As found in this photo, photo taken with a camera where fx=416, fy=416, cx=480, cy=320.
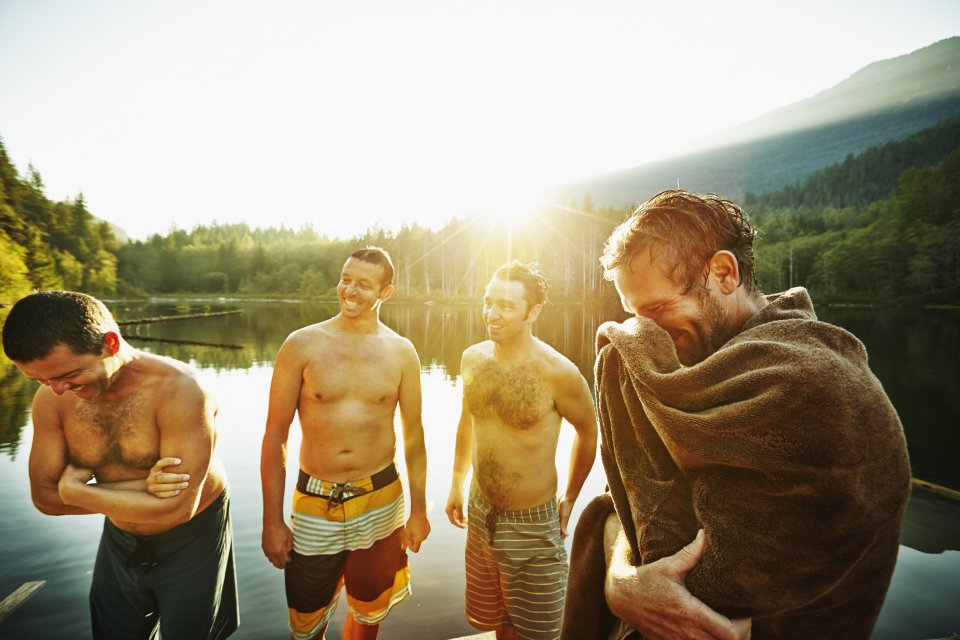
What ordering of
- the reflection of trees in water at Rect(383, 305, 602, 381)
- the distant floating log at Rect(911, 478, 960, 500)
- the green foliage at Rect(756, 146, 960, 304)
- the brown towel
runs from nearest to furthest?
the brown towel < the distant floating log at Rect(911, 478, 960, 500) < the reflection of trees in water at Rect(383, 305, 602, 381) < the green foliage at Rect(756, 146, 960, 304)

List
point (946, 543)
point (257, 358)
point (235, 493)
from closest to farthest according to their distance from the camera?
1. point (946, 543)
2. point (235, 493)
3. point (257, 358)

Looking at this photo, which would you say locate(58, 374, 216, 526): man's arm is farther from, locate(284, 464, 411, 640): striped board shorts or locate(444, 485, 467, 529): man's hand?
locate(444, 485, 467, 529): man's hand

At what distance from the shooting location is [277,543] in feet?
10.8

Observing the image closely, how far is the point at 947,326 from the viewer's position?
42.1m

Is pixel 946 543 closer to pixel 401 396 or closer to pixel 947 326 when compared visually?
pixel 401 396

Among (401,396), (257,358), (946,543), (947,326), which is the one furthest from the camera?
(947,326)

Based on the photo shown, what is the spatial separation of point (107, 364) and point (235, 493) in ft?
26.4

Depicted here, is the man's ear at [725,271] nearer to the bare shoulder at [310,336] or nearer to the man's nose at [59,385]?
the bare shoulder at [310,336]

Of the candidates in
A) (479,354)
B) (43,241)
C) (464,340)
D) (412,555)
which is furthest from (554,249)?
(479,354)

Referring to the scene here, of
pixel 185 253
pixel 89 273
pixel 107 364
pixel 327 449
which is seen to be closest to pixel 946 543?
pixel 327 449

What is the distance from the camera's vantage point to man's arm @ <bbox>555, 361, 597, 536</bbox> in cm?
378

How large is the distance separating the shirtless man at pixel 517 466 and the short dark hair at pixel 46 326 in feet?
9.20

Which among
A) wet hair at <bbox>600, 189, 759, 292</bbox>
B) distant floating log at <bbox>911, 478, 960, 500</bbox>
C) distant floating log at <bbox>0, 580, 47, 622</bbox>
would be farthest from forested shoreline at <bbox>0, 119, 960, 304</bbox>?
distant floating log at <bbox>911, 478, 960, 500</bbox>

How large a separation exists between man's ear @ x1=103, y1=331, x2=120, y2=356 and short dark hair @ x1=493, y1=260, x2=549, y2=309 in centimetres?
281
